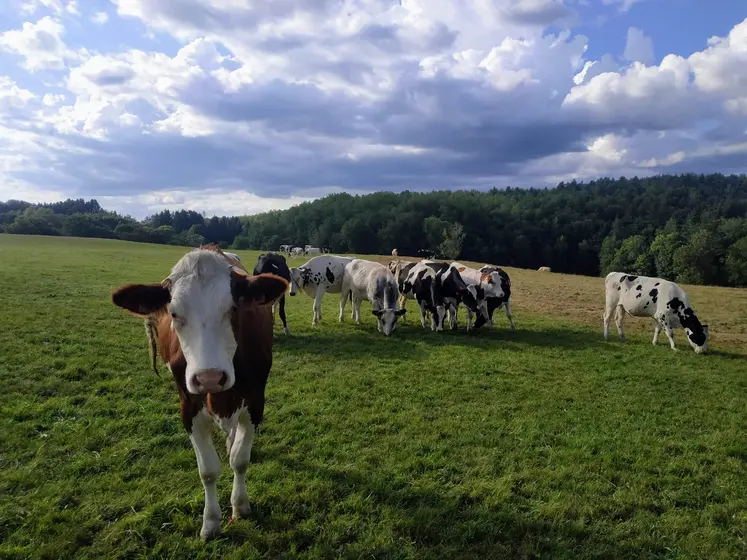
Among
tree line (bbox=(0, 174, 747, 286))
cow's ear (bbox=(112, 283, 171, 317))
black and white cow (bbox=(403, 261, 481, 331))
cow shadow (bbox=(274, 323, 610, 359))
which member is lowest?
cow shadow (bbox=(274, 323, 610, 359))

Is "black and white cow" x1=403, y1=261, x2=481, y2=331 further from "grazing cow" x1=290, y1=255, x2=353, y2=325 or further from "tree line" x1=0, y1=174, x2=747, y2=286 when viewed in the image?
"tree line" x1=0, y1=174, x2=747, y2=286

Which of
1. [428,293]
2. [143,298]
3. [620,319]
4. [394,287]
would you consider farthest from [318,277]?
[143,298]

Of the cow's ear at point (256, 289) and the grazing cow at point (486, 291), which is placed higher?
the cow's ear at point (256, 289)

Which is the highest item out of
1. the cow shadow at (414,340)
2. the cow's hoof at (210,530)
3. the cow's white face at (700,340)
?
the cow's white face at (700,340)

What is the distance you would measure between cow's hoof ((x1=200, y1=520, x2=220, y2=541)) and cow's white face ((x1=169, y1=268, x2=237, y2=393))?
61.8 inches

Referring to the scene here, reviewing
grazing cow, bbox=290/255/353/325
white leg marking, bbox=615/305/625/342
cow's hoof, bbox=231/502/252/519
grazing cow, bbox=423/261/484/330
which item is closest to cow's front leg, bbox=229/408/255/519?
cow's hoof, bbox=231/502/252/519

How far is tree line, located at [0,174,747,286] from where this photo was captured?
220 feet

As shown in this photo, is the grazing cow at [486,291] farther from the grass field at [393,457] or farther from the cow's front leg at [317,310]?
the cow's front leg at [317,310]

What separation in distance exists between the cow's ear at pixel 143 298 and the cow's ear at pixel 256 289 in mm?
552

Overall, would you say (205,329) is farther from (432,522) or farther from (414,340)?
(414,340)

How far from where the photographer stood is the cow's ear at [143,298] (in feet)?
11.2

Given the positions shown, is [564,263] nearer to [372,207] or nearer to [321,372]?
[372,207]

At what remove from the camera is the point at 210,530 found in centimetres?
391

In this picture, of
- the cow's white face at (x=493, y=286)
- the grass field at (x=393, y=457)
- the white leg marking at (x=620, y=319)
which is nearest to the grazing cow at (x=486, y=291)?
the cow's white face at (x=493, y=286)
